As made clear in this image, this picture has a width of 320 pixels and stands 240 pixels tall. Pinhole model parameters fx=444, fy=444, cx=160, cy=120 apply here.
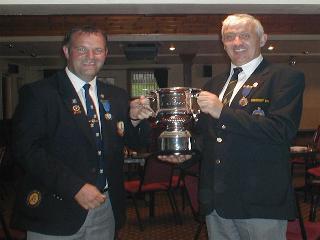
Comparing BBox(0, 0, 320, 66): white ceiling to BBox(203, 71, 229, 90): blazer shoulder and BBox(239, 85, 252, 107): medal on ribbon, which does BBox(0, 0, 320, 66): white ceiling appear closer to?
BBox(203, 71, 229, 90): blazer shoulder

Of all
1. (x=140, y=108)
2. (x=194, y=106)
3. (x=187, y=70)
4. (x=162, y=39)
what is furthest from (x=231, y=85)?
(x=187, y=70)

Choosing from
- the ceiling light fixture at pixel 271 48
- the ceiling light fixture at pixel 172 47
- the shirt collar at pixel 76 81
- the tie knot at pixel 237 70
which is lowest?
the shirt collar at pixel 76 81

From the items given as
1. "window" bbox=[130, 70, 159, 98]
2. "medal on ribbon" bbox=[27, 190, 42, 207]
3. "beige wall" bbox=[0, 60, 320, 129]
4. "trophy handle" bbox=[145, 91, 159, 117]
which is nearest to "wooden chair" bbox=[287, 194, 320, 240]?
"trophy handle" bbox=[145, 91, 159, 117]

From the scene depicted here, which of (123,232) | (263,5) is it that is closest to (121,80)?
(123,232)

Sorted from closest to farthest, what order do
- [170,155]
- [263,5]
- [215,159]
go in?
1. [215,159]
2. [170,155]
3. [263,5]

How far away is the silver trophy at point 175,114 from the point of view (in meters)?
2.07

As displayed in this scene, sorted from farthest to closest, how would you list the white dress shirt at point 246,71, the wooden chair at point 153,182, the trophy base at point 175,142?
the wooden chair at point 153,182, the trophy base at point 175,142, the white dress shirt at point 246,71

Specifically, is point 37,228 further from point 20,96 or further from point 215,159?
point 215,159

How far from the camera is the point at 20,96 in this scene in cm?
180

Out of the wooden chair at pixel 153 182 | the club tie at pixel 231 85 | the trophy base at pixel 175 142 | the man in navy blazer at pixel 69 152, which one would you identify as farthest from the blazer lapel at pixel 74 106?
the wooden chair at pixel 153 182

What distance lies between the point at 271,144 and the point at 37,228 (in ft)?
3.29

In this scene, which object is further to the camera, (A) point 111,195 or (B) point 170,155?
(B) point 170,155

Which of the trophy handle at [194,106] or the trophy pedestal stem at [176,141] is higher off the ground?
the trophy handle at [194,106]

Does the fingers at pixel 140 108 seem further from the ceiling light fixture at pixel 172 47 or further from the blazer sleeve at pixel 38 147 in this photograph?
the ceiling light fixture at pixel 172 47
